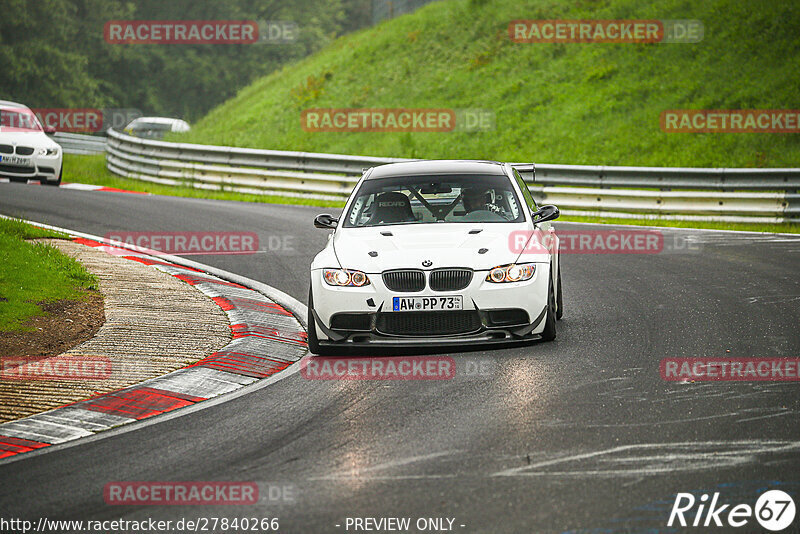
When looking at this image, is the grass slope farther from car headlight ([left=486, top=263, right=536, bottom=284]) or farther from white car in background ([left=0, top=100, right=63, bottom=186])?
white car in background ([left=0, top=100, right=63, bottom=186])

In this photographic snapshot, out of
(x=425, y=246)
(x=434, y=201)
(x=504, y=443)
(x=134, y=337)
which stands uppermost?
(x=434, y=201)

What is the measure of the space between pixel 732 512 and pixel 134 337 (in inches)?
227

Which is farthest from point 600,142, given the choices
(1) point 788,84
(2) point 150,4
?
(2) point 150,4

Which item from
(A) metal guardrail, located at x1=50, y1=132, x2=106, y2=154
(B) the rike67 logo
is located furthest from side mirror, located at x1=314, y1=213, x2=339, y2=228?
(A) metal guardrail, located at x1=50, y1=132, x2=106, y2=154

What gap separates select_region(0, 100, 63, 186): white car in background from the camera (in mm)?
22078

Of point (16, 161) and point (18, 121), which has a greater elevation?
point (18, 121)

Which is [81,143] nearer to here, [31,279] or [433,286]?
[31,279]

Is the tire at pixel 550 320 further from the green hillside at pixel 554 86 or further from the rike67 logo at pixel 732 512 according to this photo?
the green hillside at pixel 554 86

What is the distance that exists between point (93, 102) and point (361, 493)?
52510 mm

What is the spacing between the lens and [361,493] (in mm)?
5016

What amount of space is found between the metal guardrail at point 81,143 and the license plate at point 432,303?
31394 millimetres

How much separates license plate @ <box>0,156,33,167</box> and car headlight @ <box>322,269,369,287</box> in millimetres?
16157

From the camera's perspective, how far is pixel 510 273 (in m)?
8.24

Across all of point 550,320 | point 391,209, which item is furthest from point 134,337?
point 550,320
